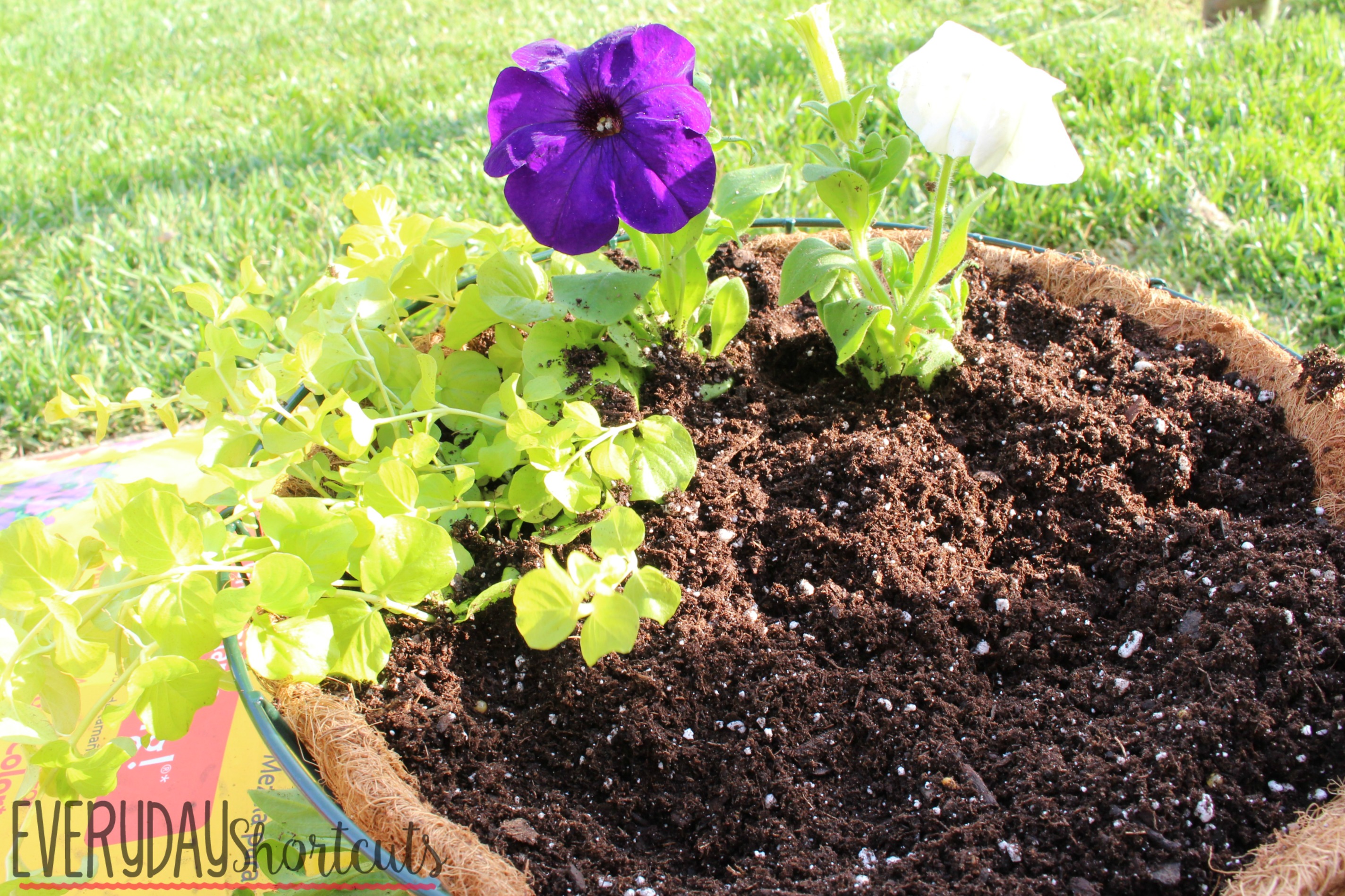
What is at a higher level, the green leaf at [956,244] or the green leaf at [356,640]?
the green leaf at [956,244]

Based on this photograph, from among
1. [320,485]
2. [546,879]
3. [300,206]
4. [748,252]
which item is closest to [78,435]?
[300,206]

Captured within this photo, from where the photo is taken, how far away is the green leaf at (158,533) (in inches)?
34.1

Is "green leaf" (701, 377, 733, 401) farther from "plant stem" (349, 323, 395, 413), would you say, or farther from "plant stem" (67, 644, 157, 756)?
"plant stem" (67, 644, 157, 756)

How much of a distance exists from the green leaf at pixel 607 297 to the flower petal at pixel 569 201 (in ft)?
0.33

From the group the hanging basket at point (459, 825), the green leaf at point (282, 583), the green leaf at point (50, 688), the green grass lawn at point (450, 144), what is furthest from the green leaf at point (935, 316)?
the green grass lawn at point (450, 144)

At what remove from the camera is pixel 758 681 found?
105 cm

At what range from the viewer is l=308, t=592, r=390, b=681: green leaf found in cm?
96

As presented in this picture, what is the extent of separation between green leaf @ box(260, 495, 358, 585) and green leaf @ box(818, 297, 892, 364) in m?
0.63

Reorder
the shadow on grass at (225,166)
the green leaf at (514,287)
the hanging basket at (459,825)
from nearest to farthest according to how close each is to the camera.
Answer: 1. the hanging basket at (459,825)
2. the green leaf at (514,287)
3. the shadow on grass at (225,166)

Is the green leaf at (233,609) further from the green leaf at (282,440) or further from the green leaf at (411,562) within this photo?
the green leaf at (282,440)

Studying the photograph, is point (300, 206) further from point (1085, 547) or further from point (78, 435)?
point (1085, 547)

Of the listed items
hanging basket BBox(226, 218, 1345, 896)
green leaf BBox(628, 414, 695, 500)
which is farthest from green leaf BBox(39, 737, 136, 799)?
green leaf BBox(628, 414, 695, 500)

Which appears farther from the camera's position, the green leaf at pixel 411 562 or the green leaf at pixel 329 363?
the green leaf at pixel 329 363

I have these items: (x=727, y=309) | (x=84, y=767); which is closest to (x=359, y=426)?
(x=84, y=767)
